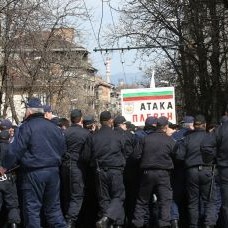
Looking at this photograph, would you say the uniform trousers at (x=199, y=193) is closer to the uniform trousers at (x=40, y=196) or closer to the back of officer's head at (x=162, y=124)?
the back of officer's head at (x=162, y=124)

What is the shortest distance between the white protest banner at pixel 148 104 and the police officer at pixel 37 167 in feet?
18.7

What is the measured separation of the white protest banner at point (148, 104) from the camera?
48.6 ft

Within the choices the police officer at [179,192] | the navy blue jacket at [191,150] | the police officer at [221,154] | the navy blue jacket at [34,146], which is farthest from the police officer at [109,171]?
the police officer at [221,154]

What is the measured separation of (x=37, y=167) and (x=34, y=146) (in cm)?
31

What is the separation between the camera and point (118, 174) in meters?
10.5

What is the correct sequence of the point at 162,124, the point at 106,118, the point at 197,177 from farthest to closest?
the point at 106,118 < the point at 162,124 < the point at 197,177

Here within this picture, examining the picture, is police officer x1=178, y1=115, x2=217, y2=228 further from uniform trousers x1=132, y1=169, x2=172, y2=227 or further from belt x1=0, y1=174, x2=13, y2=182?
belt x1=0, y1=174, x2=13, y2=182

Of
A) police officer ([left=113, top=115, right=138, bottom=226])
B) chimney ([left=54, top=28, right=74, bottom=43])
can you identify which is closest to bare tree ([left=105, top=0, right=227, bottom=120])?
chimney ([left=54, top=28, right=74, bottom=43])

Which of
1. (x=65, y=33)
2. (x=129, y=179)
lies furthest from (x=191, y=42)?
(x=129, y=179)

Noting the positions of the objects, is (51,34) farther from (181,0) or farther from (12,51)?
(181,0)

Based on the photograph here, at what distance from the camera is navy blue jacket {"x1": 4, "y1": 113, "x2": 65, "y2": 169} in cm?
905

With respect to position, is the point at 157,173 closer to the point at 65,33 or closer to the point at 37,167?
the point at 37,167

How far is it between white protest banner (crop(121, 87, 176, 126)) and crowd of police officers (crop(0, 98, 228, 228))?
3291 millimetres

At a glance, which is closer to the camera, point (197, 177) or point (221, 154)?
point (221, 154)
